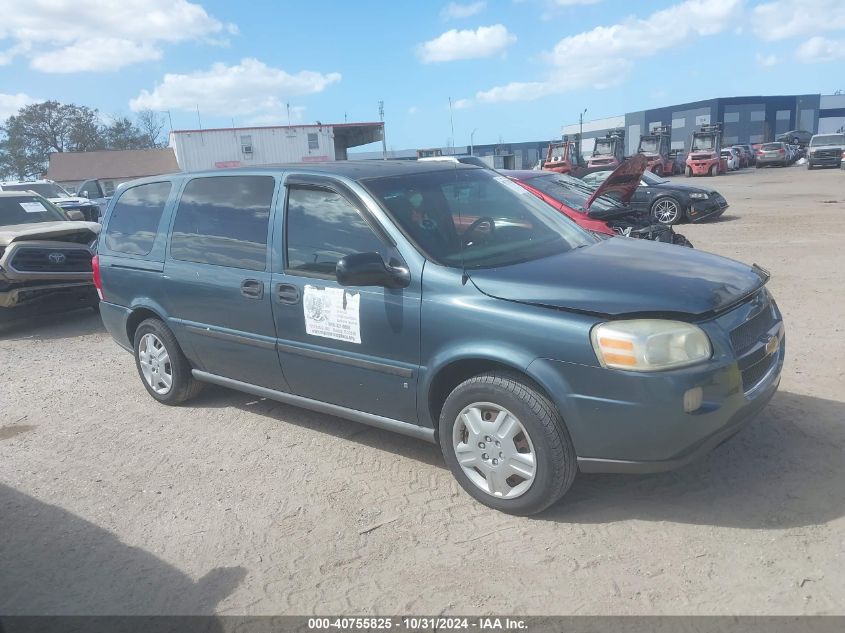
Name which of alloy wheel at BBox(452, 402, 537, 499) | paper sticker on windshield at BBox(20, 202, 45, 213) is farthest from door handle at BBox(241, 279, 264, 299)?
paper sticker on windshield at BBox(20, 202, 45, 213)

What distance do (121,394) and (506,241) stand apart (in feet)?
12.6

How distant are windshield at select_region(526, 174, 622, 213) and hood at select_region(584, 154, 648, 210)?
51 centimetres

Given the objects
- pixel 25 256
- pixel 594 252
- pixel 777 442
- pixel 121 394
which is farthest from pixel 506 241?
pixel 25 256

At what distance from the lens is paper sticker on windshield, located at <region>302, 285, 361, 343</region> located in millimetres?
3924

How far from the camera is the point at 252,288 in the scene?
4.42 metres

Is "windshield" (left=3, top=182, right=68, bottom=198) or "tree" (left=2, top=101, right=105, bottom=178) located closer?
"windshield" (left=3, top=182, right=68, bottom=198)

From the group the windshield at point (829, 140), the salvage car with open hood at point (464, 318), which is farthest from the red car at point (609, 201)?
the windshield at point (829, 140)

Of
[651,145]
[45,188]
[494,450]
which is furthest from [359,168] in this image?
[651,145]

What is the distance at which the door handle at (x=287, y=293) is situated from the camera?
418cm

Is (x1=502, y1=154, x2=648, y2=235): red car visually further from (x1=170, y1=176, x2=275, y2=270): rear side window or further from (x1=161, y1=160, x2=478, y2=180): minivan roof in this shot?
(x1=170, y1=176, x2=275, y2=270): rear side window

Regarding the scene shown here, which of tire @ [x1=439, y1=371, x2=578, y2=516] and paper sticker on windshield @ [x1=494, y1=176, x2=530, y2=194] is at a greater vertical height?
paper sticker on windshield @ [x1=494, y1=176, x2=530, y2=194]

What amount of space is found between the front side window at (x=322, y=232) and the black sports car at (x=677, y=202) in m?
11.8

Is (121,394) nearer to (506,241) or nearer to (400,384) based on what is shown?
(400,384)

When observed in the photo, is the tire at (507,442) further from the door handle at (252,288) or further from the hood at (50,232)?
the hood at (50,232)
